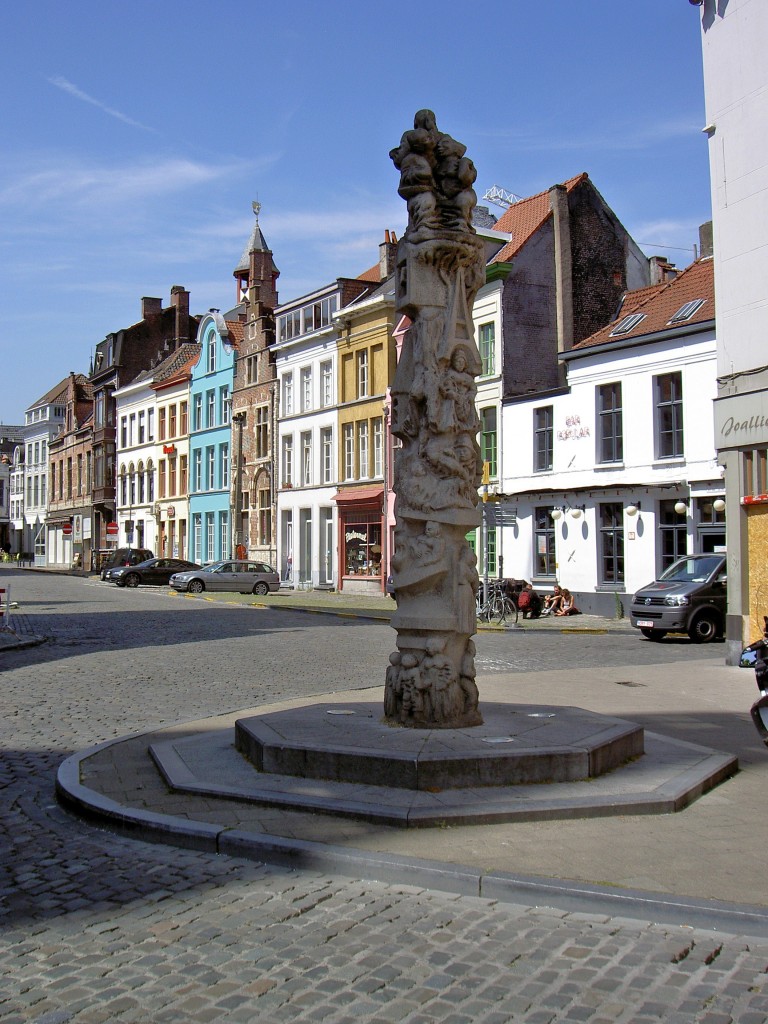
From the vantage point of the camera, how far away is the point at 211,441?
5562 centimetres

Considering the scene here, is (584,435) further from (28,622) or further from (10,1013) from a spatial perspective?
(10,1013)

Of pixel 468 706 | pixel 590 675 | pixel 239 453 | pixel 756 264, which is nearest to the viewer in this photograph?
pixel 468 706

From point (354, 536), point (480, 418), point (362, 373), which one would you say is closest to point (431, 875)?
point (480, 418)

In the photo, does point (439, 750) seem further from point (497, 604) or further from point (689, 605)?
point (497, 604)

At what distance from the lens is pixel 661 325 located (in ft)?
89.5

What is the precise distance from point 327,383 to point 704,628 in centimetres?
2627

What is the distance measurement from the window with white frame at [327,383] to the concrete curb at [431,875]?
38321 mm

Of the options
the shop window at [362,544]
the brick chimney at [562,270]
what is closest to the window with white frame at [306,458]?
the shop window at [362,544]

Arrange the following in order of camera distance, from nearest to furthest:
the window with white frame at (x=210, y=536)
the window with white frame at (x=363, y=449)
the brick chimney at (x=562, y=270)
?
the brick chimney at (x=562, y=270), the window with white frame at (x=363, y=449), the window with white frame at (x=210, y=536)

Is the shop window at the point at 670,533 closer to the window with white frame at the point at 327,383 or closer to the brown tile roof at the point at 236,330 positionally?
the window with white frame at the point at 327,383

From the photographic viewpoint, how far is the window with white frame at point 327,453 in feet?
147

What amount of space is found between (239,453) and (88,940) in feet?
157

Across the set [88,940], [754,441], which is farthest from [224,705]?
[754,441]

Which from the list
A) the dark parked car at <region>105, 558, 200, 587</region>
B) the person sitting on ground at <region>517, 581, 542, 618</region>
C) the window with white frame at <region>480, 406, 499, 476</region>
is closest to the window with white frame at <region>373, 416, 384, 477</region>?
the window with white frame at <region>480, 406, 499, 476</region>
